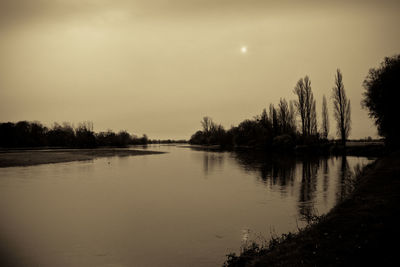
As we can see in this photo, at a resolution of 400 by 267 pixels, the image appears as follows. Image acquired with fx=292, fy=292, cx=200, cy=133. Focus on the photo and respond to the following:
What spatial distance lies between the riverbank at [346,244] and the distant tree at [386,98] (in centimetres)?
2236

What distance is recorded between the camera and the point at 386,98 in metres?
29.4

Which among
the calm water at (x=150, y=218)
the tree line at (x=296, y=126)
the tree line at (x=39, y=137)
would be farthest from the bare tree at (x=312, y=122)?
the tree line at (x=39, y=137)

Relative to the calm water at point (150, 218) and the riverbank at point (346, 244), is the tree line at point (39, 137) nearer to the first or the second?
the calm water at point (150, 218)

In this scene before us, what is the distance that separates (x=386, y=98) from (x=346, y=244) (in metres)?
27.6

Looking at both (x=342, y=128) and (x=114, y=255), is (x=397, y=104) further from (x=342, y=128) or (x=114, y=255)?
(x=114, y=255)

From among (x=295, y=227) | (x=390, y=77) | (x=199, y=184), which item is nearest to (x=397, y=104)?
(x=390, y=77)

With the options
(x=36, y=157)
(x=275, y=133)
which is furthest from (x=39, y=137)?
(x=275, y=133)

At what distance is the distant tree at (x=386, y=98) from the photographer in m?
28.8

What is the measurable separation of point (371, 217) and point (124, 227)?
947cm

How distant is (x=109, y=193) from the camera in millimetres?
21000

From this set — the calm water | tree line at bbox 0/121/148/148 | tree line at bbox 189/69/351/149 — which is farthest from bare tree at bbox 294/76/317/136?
tree line at bbox 0/121/148/148

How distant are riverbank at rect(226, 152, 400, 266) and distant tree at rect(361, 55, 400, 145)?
2236 centimetres

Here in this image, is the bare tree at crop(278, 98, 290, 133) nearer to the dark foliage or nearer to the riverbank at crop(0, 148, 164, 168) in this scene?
the dark foliage

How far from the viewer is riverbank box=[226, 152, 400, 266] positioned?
6.45 meters
